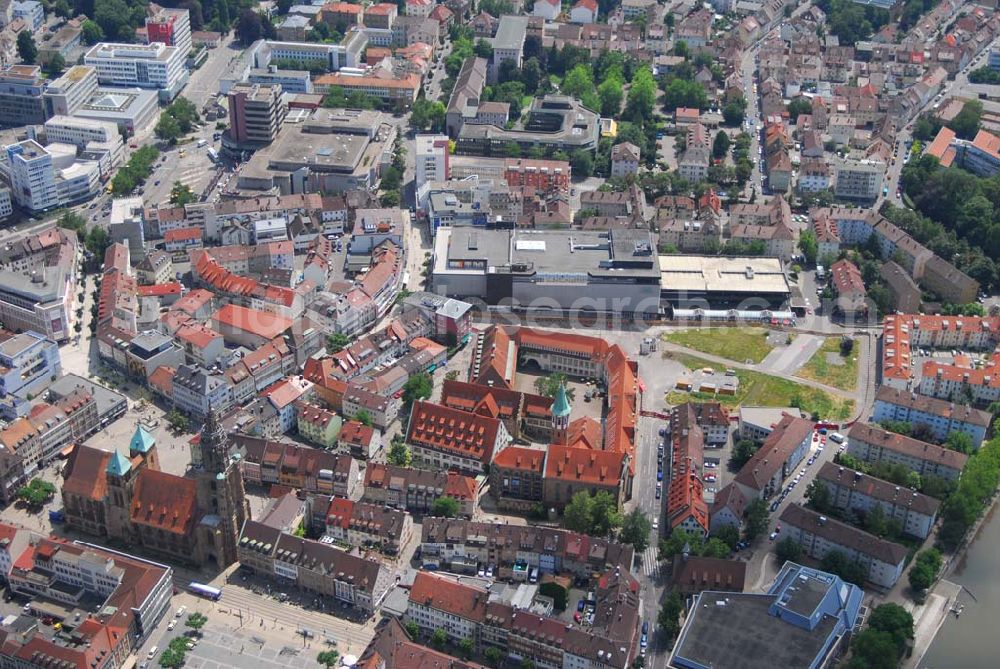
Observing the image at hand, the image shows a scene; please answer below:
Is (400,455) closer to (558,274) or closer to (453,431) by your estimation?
(453,431)

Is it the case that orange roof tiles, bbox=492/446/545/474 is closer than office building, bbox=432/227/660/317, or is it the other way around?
orange roof tiles, bbox=492/446/545/474

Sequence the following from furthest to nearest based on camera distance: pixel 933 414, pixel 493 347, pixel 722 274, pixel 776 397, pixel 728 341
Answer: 1. pixel 722 274
2. pixel 728 341
3. pixel 776 397
4. pixel 493 347
5. pixel 933 414

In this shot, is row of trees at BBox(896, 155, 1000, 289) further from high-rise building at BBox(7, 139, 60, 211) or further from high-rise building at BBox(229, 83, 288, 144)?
high-rise building at BBox(7, 139, 60, 211)

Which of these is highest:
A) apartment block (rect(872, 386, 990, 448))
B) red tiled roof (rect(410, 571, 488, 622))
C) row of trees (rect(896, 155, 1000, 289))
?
row of trees (rect(896, 155, 1000, 289))

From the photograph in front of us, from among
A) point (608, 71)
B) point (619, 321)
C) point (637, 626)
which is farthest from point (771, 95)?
point (637, 626)

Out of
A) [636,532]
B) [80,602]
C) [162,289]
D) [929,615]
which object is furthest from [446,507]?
[162,289]

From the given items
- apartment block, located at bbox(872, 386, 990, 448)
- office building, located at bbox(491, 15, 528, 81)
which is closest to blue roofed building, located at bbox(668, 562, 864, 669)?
apartment block, located at bbox(872, 386, 990, 448)
